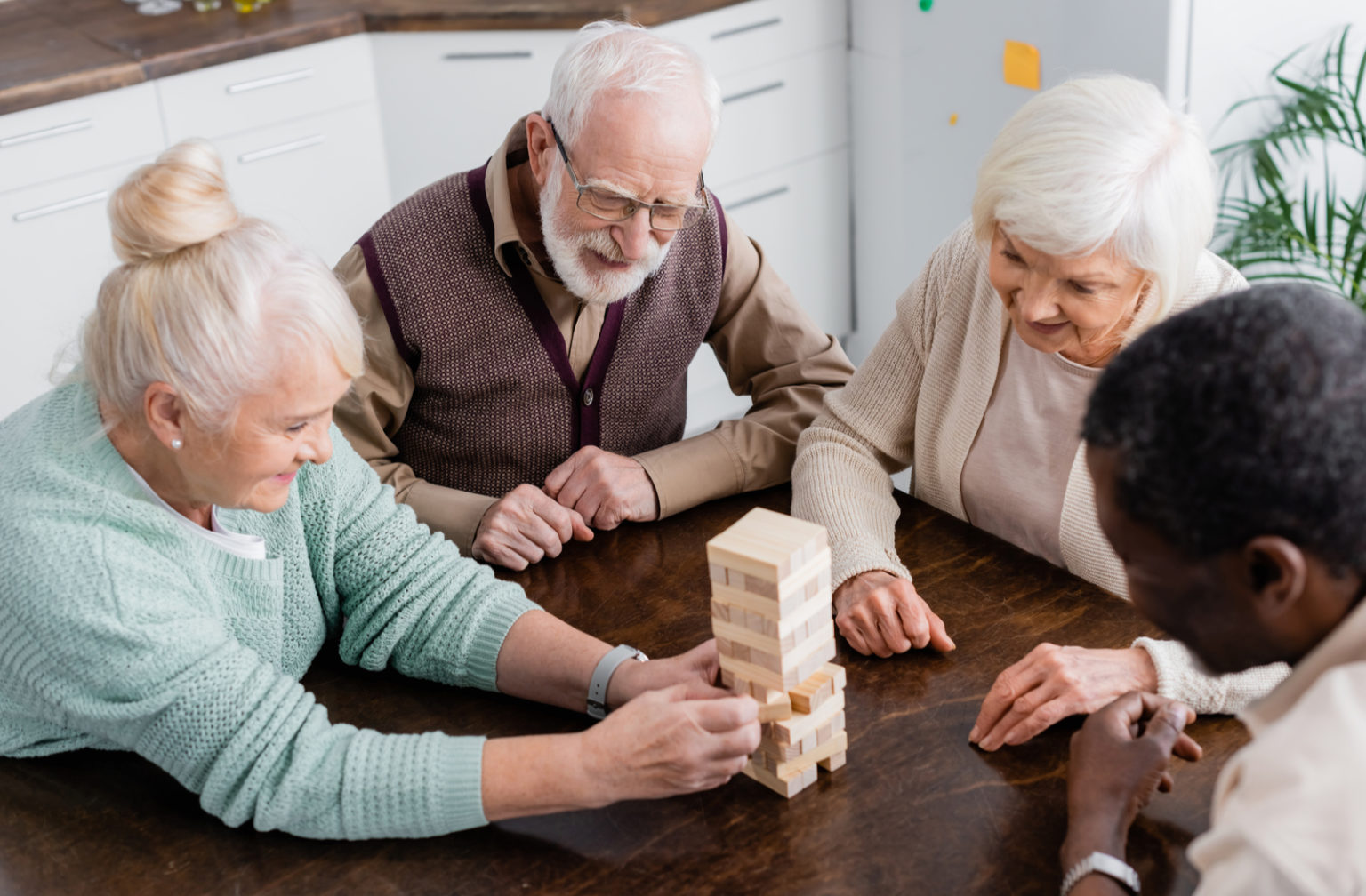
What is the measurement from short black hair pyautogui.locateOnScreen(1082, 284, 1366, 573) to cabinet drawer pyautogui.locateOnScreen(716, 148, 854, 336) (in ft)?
9.11

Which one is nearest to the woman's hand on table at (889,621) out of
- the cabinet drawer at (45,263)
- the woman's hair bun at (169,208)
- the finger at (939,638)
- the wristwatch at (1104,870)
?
the finger at (939,638)

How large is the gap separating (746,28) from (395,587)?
2361mm

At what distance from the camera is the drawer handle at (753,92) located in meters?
3.47

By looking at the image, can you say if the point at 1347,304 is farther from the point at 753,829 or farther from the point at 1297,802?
the point at 753,829

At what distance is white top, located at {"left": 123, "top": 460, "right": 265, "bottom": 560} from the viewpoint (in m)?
1.31

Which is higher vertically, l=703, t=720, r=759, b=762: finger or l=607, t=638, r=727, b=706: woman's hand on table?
l=703, t=720, r=759, b=762: finger

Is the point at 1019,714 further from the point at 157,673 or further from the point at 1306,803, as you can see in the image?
the point at 157,673

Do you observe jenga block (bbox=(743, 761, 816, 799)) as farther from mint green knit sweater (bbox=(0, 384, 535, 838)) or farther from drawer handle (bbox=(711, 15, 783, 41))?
drawer handle (bbox=(711, 15, 783, 41))

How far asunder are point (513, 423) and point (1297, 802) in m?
1.43

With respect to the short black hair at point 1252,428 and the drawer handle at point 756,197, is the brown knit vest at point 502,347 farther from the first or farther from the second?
the drawer handle at point 756,197

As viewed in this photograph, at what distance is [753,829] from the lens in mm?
1206

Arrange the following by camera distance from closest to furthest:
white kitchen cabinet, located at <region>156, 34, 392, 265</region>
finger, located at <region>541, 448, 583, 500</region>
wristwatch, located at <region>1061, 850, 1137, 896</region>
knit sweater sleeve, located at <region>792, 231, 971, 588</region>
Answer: wristwatch, located at <region>1061, 850, 1137, 896</region>
knit sweater sleeve, located at <region>792, 231, 971, 588</region>
finger, located at <region>541, 448, 583, 500</region>
white kitchen cabinet, located at <region>156, 34, 392, 265</region>

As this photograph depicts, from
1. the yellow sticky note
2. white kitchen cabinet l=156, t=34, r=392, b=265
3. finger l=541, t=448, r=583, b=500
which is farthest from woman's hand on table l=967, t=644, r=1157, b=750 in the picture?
white kitchen cabinet l=156, t=34, r=392, b=265

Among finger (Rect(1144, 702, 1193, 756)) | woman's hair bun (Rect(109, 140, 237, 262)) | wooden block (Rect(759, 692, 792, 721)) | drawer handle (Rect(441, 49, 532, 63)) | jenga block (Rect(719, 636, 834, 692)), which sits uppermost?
woman's hair bun (Rect(109, 140, 237, 262))
